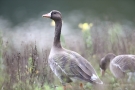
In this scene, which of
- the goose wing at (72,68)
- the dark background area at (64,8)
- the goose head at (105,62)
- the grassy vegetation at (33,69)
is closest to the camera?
the grassy vegetation at (33,69)

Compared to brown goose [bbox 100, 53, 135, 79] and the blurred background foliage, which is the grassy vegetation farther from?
brown goose [bbox 100, 53, 135, 79]

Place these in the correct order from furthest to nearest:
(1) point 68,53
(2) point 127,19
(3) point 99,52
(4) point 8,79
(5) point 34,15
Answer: (5) point 34,15 → (2) point 127,19 → (3) point 99,52 → (1) point 68,53 → (4) point 8,79

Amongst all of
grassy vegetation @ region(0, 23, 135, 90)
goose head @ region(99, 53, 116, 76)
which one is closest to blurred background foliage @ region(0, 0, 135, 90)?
grassy vegetation @ region(0, 23, 135, 90)

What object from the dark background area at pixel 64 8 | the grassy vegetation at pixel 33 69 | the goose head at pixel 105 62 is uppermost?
the grassy vegetation at pixel 33 69

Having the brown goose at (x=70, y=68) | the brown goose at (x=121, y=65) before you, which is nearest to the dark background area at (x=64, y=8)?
the brown goose at (x=121, y=65)

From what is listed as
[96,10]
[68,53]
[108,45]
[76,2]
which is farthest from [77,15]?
[68,53]

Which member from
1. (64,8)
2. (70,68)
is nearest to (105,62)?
(70,68)

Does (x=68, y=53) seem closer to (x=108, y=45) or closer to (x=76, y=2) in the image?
(x=108, y=45)

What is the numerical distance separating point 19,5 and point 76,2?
124 inches

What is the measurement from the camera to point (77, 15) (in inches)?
747

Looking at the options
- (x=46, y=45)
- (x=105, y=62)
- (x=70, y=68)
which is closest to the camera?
(x=70, y=68)

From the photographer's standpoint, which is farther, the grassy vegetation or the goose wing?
the goose wing

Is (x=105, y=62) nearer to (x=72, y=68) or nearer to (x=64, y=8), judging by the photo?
(x=72, y=68)

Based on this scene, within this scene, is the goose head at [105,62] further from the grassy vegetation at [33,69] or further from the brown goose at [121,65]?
the grassy vegetation at [33,69]
